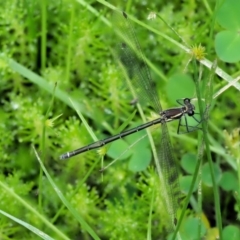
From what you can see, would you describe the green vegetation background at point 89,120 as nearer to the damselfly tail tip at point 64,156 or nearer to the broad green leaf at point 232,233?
the broad green leaf at point 232,233

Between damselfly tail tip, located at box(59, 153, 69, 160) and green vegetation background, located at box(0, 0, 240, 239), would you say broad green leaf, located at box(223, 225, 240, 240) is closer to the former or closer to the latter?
green vegetation background, located at box(0, 0, 240, 239)

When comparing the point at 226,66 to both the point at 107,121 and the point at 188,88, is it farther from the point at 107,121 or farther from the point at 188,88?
the point at 107,121

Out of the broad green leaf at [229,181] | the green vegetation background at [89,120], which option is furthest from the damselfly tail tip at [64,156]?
the broad green leaf at [229,181]

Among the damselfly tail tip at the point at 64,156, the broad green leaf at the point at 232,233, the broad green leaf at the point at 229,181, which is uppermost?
the damselfly tail tip at the point at 64,156

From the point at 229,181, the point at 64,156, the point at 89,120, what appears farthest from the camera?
the point at 89,120

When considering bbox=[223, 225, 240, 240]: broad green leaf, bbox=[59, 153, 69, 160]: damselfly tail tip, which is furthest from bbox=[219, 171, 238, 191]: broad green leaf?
bbox=[59, 153, 69, 160]: damselfly tail tip

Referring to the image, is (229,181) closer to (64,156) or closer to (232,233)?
(232,233)

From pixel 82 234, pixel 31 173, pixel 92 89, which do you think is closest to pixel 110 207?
pixel 82 234

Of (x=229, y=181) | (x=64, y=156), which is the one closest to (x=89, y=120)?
(x=64, y=156)
